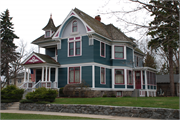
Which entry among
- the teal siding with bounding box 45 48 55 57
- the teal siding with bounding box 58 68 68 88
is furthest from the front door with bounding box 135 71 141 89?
the teal siding with bounding box 45 48 55 57

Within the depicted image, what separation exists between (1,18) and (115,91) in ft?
70.7

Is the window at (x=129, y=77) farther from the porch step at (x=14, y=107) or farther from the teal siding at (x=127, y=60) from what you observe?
the porch step at (x=14, y=107)

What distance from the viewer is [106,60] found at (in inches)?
933

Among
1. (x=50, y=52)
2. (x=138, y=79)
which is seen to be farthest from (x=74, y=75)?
(x=138, y=79)

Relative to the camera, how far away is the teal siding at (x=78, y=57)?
21895 millimetres

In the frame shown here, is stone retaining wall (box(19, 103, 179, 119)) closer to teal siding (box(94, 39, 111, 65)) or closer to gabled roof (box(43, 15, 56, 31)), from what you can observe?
teal siding (box(94, 39, 111, 65))

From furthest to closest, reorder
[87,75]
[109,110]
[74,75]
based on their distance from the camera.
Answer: [74,75], [87,75], [109,110]

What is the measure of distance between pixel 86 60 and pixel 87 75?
1.64 metres

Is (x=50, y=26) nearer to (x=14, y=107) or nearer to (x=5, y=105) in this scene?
(x=5, y=105)

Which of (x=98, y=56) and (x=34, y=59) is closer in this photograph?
(x=98, y=56)

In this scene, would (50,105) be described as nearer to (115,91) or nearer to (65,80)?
(65,80)

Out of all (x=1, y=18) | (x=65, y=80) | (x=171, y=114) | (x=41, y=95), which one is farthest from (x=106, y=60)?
(x=1, y=18)

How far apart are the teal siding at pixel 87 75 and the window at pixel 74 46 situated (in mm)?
1988

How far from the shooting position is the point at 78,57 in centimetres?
2253
